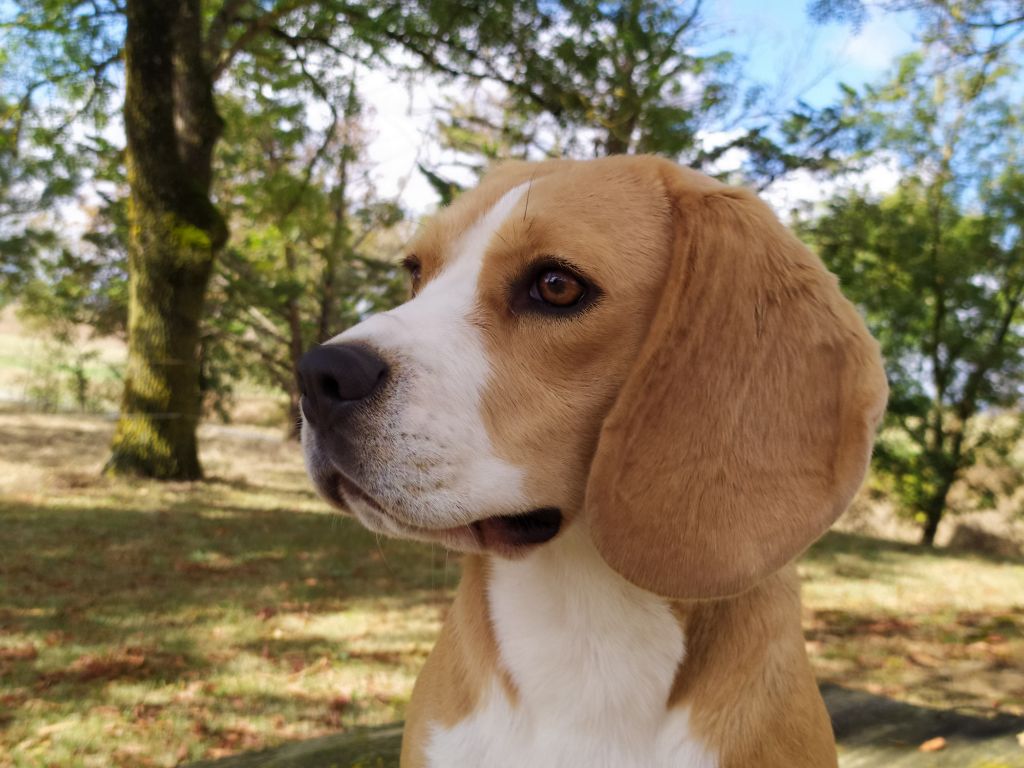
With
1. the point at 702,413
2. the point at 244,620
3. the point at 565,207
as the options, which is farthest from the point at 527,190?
the point at 244,620

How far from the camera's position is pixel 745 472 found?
1.70 m

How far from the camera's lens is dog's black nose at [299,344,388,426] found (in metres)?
1.64

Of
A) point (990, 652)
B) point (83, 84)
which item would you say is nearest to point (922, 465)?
point (990, 652)

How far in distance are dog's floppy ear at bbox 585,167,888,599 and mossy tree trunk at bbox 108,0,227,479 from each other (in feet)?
29.3

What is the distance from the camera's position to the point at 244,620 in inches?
236

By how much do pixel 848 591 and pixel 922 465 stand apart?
17.9 feet

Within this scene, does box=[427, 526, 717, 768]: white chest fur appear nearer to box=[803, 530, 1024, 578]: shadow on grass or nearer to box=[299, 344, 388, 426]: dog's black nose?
box=[299, 344, 388, 426]: dog's black nose

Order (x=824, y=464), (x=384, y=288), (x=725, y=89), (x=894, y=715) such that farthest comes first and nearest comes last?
(x=384, y=288) < (x=725, y=89) < (x=894, y=715) < (x=824, y=464)

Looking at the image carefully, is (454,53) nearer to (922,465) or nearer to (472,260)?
(472,260)

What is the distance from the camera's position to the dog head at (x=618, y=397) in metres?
1.67

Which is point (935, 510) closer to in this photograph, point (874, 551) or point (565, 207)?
point (874, 551)

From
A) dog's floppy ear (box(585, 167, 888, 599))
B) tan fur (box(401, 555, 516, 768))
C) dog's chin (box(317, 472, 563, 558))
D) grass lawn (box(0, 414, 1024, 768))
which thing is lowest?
grass lawn (box(0, 414, 1024, 768))

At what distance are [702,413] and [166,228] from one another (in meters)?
9.25

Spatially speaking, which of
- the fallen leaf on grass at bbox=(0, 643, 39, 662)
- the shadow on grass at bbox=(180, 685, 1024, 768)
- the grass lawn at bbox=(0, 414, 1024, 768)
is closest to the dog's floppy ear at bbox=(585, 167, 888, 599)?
the grass lawn at bbox=(0, 414, 1024, 768)
